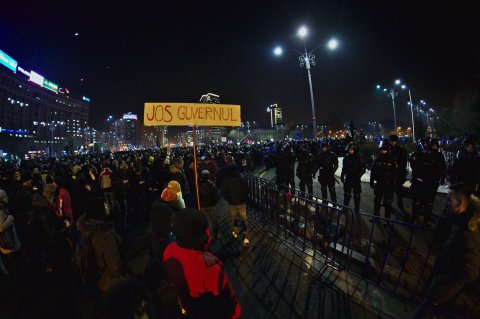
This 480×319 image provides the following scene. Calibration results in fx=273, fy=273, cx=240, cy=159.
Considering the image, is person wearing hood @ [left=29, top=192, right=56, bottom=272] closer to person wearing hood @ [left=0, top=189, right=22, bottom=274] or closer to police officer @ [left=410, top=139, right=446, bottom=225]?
person wearing hood @ [left=0, top=189, right=22, bottom=274]

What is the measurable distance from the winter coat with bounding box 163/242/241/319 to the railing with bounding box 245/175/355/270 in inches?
123

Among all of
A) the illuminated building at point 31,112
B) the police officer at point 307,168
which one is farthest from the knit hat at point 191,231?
the illuminated building at point 31,112

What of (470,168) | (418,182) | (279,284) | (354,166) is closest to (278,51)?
(354,166)

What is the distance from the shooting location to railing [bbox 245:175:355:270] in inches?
201

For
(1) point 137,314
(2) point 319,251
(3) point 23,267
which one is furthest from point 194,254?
(3) point 23,267

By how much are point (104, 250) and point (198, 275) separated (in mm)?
1340

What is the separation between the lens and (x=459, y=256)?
9.21 feet

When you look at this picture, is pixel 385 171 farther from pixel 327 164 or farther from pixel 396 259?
pixel 396 259

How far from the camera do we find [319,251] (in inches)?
224

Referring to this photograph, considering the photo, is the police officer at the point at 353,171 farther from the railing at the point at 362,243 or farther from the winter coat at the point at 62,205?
the winter coat at the point at 62,205

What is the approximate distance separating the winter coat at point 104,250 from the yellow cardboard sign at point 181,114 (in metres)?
4.19

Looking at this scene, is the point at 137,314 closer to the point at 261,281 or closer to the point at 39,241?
the point at 261,281

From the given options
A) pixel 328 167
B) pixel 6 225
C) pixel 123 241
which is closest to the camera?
pixel 123 241

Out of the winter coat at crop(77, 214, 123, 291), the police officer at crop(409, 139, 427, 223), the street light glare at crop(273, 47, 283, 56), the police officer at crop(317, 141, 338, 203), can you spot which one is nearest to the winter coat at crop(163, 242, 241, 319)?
the winter coat at crop(77, 214, 123, 291)
